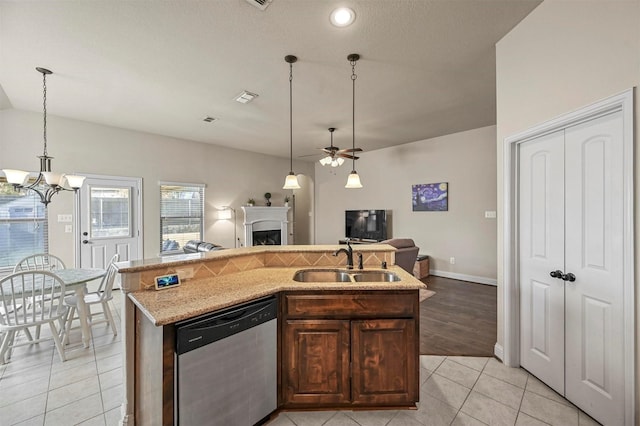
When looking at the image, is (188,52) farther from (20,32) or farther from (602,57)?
(602,57)

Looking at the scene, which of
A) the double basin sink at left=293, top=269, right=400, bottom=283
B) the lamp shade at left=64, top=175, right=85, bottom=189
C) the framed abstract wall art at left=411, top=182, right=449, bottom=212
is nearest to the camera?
the double basin sink at left=293, top=269, right=400, bottom=283

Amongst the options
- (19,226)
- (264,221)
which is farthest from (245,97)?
(19,226)

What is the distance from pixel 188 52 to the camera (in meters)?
2.55

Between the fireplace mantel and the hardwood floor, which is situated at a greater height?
the fireplace mantel

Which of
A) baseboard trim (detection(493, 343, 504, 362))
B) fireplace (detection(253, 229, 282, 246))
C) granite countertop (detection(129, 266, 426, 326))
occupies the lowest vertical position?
baseboard trim (detection(493, 343, 504, 362))

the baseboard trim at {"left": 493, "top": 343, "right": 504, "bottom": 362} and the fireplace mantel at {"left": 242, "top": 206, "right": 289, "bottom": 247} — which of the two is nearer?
the baseboard trim at {"left": 493, "top": 343, "right": 504, "bottom": 362}

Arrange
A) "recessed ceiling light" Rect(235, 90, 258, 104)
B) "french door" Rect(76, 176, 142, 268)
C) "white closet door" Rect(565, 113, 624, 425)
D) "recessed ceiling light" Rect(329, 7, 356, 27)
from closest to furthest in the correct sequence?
"white closet door" Rect(565, 113, 624, 425) → "recessed ceiling light" Rect(329, 7, 356, 27) → "recessed ceiling light" Rect(235, 90, 258, 104) → "french door" Rect(76, 176, 142, 268)

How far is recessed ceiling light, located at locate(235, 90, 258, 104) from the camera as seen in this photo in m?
3.47

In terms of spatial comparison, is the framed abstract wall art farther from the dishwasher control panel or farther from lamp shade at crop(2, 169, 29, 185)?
lamp shade at crop(2, 169, 29, 185)

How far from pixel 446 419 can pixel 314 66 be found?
328 cm

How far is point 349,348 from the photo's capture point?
1796 millimetres

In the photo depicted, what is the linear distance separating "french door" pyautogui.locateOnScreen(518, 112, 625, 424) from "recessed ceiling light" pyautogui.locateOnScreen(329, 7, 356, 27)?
181 centimetres

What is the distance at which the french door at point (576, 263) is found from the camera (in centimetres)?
161

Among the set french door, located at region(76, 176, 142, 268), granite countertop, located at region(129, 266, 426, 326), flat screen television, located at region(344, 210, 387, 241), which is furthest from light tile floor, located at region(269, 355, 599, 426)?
french door, located at region(76, 176, 142, 268)
